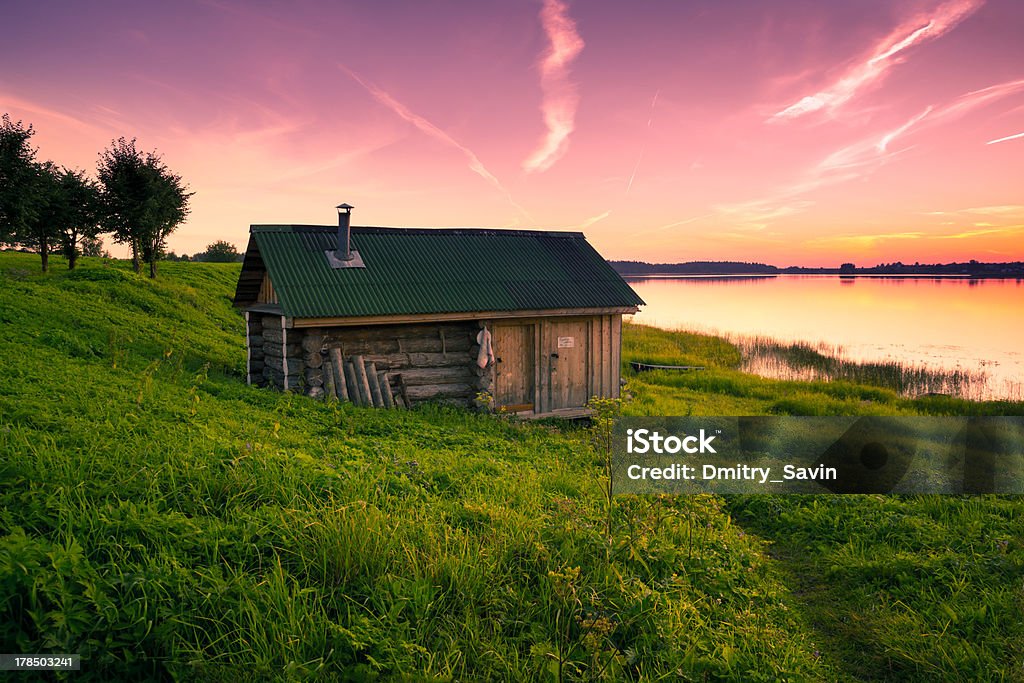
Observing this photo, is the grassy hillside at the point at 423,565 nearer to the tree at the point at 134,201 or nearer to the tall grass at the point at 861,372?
the tall grass at the point at 861,372

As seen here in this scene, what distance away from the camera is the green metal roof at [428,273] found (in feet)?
45.1

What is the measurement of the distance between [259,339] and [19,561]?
11794 mm

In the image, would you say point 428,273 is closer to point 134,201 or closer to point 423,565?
point 423,565

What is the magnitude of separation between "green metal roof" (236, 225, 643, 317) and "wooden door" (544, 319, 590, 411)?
819mm

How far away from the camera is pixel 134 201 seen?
106 feet

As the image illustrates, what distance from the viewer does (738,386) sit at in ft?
72.1

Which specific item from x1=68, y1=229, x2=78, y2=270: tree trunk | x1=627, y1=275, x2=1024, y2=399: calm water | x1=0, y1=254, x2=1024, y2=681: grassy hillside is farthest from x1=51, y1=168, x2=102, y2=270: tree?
x1=627, y1=275, x2=1024, y2=399: calm water

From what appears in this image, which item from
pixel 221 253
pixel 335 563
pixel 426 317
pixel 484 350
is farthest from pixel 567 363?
pixel 221 253

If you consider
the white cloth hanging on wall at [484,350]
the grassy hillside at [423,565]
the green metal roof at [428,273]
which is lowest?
the grassy hillside at [423,565]

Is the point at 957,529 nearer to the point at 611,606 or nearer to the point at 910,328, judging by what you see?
the point at 611,606

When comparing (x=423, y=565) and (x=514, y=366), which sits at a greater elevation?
(x=514, y=366)

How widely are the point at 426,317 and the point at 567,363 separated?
4.38 meters

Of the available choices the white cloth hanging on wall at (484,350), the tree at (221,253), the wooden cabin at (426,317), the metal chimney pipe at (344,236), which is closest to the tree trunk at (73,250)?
the wooden cabin at (426,317)

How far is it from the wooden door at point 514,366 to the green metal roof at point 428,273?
869mm
